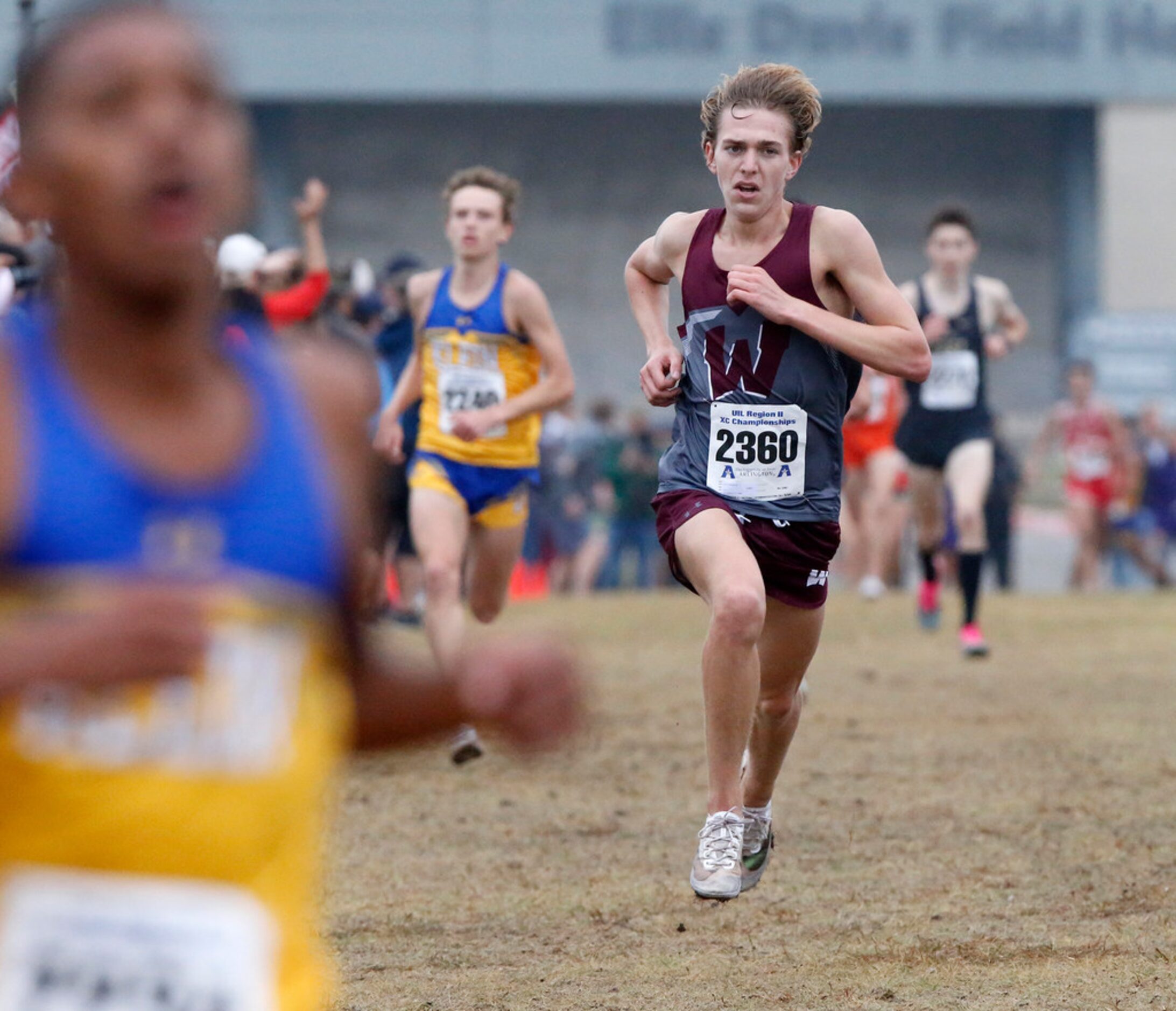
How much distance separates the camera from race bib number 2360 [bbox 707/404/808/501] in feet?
17.0

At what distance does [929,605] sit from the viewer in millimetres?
12219

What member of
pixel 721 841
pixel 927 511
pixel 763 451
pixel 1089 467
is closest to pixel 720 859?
pixel 721 841

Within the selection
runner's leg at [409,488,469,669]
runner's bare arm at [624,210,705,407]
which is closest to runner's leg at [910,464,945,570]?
runner's leg at [409,488,469,669]

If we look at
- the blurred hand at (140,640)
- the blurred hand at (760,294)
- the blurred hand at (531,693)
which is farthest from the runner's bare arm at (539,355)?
the blurred hand at (140,640)

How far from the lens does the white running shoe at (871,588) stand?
14.1 meters

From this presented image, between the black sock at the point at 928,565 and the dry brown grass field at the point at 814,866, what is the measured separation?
200cm

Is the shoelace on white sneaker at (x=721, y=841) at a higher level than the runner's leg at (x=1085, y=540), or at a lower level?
lower

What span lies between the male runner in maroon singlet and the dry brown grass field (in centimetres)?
40

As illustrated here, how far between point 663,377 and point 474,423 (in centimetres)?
237

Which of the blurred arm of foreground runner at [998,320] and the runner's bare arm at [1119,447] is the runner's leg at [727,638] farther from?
the runner's bare arm at [1119,447]

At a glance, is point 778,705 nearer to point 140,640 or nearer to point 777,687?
point 777,687

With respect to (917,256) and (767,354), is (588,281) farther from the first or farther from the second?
(767,354)

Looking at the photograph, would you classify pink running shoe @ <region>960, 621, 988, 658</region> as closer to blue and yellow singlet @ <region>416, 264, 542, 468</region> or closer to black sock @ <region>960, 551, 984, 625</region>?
black sock @ <region>960, 551, 984, 625</region>

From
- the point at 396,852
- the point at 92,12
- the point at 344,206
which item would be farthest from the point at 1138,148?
the point at 92,12
